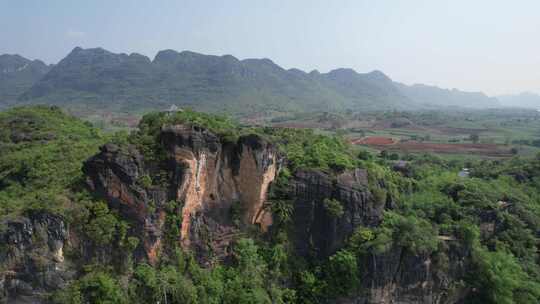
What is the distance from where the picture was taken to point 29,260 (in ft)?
50.7

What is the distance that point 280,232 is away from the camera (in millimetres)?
20953

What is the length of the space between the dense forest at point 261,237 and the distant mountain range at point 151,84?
4292 inches

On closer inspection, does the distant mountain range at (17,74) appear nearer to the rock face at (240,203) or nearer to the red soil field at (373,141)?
the red soil field at (373,141)

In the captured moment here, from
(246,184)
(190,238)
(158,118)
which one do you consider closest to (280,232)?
(246,184)

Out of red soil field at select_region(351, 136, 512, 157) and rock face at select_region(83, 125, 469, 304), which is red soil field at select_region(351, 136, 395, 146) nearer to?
red soil field at select_region(351, 136, 512, 157)

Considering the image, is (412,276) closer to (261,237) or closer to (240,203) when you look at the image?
(261,237)

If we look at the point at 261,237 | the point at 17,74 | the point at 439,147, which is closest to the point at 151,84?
the point at 17,74

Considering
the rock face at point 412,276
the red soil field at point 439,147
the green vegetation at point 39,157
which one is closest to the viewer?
the green vegetation at point 39,157

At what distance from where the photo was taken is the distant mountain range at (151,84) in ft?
449

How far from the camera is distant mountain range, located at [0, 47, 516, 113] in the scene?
449ft

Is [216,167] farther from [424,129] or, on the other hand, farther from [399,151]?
[424,129]

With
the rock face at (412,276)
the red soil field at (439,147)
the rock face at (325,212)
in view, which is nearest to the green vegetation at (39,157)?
the rock face at (325,212)

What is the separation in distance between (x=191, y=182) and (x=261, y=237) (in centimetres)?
549

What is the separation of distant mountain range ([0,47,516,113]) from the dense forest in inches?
4292
